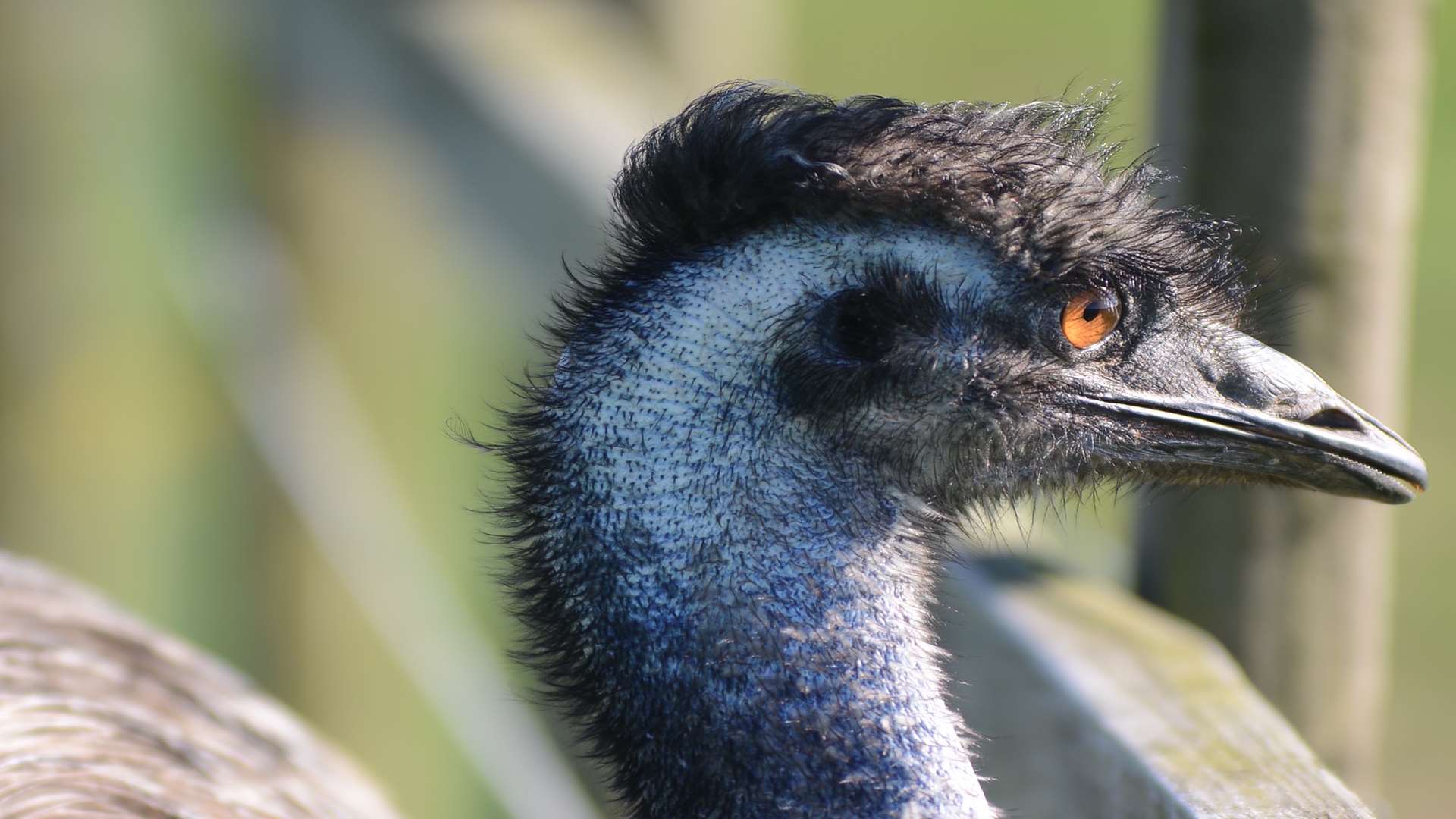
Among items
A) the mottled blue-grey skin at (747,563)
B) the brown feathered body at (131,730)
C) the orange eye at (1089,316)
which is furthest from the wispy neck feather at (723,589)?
the brown feathered body at (131,730)

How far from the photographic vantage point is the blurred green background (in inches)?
111

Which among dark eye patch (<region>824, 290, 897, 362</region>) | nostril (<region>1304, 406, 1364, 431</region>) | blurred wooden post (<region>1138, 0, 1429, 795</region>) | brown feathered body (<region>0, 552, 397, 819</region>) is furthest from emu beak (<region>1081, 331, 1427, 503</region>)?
brown feathered body (<region>0, 552, 397, 819</region>)

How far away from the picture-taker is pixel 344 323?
3.59 meters

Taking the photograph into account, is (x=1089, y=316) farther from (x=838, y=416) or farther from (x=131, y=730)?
(x=131, y=730)

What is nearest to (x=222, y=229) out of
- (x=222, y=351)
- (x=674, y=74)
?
(x=222, y=351)

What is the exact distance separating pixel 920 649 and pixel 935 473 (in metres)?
0.18

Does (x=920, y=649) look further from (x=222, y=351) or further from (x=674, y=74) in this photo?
(x=222, y=351)

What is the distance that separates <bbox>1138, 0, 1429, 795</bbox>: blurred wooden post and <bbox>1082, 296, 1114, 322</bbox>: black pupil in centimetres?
48

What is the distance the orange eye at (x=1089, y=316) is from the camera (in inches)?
64.7

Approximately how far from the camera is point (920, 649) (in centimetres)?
159

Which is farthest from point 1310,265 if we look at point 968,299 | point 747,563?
point 747,563

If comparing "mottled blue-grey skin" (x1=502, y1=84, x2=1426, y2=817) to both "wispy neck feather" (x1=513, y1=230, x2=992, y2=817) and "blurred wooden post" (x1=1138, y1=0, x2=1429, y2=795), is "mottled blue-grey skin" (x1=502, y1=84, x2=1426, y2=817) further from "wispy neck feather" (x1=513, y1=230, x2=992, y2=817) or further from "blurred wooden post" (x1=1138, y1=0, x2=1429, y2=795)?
"blurred wooden post" (x1=1138, y1=0, x2=1429, y2=795)

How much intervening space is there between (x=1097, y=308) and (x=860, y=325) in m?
0.22

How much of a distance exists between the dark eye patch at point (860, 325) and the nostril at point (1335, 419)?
39 cm
